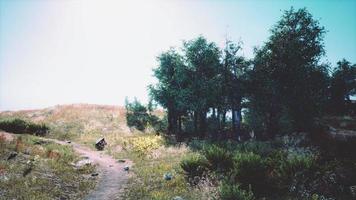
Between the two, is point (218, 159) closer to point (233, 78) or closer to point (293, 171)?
point (293, 171)

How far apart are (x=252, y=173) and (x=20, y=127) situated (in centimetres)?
2687

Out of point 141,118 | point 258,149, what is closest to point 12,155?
point 258,149

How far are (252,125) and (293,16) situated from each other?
50.2ft

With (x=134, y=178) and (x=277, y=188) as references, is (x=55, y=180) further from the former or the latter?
(x=277, y=188)

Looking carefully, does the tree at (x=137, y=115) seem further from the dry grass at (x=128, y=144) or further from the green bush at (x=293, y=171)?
the green bush at (x=293, y=171)

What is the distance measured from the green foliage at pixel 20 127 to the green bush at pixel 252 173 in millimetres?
25998

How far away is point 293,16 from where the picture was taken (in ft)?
108

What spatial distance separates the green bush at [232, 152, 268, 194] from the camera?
11352 millimetres

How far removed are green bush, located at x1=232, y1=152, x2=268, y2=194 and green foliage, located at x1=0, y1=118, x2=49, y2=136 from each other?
26.0 m

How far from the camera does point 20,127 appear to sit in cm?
3102

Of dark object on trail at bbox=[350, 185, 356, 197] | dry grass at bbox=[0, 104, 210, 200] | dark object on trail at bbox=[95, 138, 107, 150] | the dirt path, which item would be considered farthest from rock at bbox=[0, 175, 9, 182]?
dark object on trail at bbox=[95, 138, 107, 150]

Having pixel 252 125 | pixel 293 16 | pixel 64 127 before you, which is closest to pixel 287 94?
pixel 293 16

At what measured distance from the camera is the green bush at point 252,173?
37.2 feet

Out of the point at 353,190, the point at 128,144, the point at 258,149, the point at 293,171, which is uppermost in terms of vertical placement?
the point at 258,149
